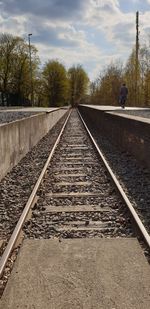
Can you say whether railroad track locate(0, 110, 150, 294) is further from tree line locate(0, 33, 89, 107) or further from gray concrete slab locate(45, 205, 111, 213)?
tree line locate(0, 33, 89, 107)

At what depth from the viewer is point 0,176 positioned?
9.09m

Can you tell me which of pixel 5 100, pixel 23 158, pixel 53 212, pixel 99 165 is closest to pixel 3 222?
pixel 53 212

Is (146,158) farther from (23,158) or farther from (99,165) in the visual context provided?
(23,158)

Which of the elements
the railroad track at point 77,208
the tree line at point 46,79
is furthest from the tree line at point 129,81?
the railroad track at point 77,208

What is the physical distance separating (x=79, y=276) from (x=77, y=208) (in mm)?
2550

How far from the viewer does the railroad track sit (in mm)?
5434

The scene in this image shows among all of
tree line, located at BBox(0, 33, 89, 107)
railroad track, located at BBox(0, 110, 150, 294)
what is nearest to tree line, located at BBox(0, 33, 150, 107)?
tree line, located at BBox(0, 33, 89, 107)

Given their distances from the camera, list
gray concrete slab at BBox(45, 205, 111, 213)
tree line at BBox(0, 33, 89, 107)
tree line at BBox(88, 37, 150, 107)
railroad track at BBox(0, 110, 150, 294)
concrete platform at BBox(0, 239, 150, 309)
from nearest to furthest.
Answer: concrete platform at BBox(0, 239, 150, 309)
railroad track at BBox(0, 110, 150, 294)
gray concrete slab at BBox(45, 205, 111, 213)
tree line at BBox(88, 37, 150, 107)
tree line at BBox(0, 33, 89, 107)

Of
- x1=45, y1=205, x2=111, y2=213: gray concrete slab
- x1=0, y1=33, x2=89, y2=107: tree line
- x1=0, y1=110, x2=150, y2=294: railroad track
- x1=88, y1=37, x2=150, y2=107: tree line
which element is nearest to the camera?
x1=0, y1=110, x2=150, y2=294: railroad track

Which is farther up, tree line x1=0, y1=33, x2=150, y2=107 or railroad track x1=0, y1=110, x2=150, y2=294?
tree line x1=0, y1=33, x2=150, y2=107

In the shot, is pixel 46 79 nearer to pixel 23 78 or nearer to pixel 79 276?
pixel 23 78

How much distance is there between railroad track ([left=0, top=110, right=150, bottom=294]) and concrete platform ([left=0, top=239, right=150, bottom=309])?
240 mm

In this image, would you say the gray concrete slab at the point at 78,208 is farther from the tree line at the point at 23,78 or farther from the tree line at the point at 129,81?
the tree line at the point at 23,78

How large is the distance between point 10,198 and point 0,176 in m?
1.66
